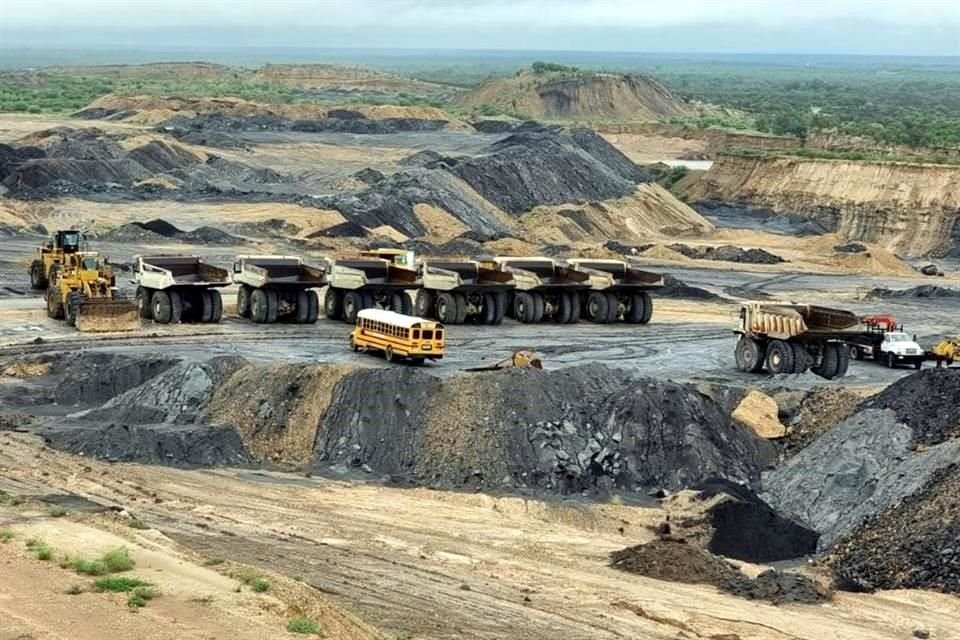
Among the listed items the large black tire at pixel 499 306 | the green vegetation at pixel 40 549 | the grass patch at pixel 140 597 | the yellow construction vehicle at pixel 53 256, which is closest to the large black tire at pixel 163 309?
the yellow construction vehicle at pixel 53 256

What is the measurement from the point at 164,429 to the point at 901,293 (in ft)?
121

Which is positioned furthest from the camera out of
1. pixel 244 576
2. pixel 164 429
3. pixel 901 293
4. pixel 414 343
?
pixel 901 293

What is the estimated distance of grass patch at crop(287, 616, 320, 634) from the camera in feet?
56.2

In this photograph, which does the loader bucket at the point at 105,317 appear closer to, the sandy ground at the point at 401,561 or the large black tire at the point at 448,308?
the large black tire at the point at 448,308

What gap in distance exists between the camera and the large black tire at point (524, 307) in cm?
4978

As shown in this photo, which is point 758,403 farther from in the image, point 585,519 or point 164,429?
point 164,429

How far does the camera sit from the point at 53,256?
50.3 metres

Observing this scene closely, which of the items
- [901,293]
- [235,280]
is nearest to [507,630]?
[235,280]

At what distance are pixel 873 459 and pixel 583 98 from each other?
140266 millimetres

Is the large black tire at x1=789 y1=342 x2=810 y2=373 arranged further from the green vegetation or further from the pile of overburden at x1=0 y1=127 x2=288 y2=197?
the pile of overburden at x1=0 y1=127 x2=288 y2=197

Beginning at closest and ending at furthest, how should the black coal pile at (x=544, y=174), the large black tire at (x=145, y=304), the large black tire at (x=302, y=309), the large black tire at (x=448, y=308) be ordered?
the large black tire at (x=145, y=304) → the large black tire at (x=302, y=309) → the large black tire at (x=448, y=308) → the black coal pile at (x=544, y=174)

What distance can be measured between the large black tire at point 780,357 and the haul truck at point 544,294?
10084mm

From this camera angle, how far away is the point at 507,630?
2053 centimetres

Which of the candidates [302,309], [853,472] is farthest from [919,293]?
[853,472]
